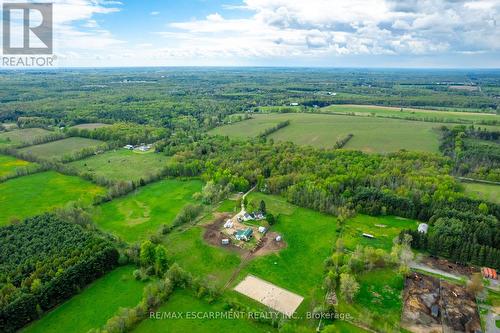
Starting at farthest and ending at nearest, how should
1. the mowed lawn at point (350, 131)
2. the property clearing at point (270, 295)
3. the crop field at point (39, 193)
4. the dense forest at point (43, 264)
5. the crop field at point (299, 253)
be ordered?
the mowed lawn at point (350, 131) → the crop field at point (39, 193) → the crop field at point (299, 253) → the property clearing at point (270, 295) → the dense forest at point (43, 264)

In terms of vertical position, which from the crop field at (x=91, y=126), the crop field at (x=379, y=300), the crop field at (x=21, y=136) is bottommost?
the crop field at (x=379, y=300)

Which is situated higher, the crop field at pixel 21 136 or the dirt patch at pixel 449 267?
the crop field at pixel 21 136

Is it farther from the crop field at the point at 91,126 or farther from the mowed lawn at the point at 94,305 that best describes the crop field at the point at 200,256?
the crop field at the point at 91,126

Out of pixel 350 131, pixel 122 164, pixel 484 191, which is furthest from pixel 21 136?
pixel 484 191

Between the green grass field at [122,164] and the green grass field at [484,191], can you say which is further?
the green grass field at [122,164]

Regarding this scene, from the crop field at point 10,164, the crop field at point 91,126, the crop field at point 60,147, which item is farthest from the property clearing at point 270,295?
the crop field at point 91,126

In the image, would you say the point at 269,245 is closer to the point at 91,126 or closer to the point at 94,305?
the point at 94,305

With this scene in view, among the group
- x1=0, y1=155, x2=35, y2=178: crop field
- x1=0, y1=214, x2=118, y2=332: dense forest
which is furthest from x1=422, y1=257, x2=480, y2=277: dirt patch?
x1=0, y1=155, x2=35, y2=178: crop field

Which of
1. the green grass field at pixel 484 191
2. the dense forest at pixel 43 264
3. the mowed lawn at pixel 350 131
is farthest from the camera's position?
the mowed lawn at pixel 350 131
